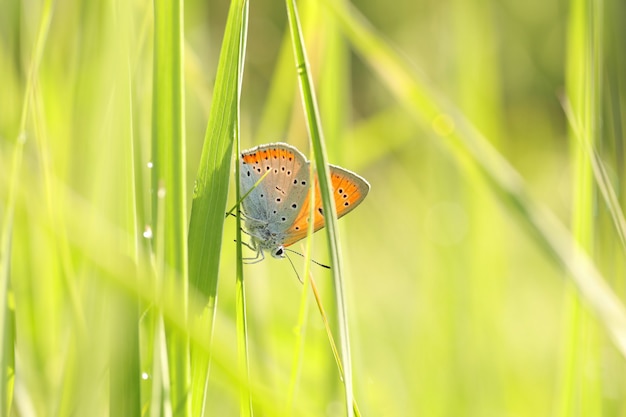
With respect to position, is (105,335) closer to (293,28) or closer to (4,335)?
(4,335)

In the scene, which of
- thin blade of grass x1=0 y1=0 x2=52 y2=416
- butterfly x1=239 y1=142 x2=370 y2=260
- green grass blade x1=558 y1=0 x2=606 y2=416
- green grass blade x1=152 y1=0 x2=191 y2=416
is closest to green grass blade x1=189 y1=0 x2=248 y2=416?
green grass blade x1=152 y1=0 x2=191 y2=416

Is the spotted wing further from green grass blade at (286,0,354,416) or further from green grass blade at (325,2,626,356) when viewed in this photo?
green grass blade at (286,0,354,416)

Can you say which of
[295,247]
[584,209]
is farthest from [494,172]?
[295,247]

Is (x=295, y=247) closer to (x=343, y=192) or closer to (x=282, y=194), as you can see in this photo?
(x=282, y=194)

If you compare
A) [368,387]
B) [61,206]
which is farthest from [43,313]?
[368,387]

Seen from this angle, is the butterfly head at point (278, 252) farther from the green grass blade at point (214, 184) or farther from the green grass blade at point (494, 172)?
the green grass blade at point (214, 184)
